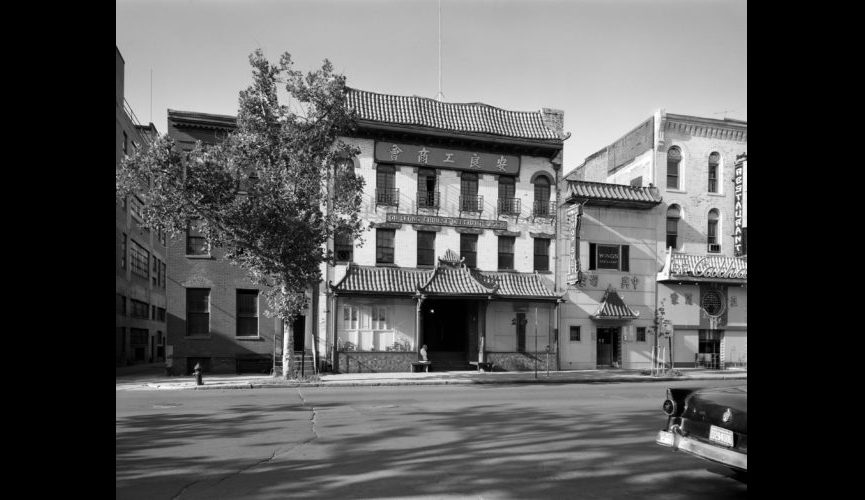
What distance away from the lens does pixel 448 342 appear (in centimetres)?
2811

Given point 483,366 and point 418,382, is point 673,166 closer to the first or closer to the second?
point 483,366

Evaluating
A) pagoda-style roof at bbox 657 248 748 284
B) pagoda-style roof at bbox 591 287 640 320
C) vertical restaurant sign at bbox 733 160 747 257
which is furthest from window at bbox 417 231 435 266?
vertical restaurant sign at bbox 733 160 747 257

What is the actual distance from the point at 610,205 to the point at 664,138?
4629mm

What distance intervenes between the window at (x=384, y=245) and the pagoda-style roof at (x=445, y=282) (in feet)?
1.47

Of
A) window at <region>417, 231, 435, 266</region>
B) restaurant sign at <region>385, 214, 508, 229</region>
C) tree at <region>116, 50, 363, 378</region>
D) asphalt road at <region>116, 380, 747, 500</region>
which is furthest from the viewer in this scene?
window at <region>417, 231, 435, 266</region>

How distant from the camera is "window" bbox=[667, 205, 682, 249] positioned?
29.6m

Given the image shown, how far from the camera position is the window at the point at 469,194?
26.8 meters

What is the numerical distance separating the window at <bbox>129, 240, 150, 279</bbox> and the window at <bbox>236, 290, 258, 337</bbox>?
1492 centimetres

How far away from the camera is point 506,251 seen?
2741 centimetres

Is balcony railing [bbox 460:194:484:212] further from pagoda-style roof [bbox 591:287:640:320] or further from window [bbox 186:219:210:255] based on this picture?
window [bbox 186:219:210:255]

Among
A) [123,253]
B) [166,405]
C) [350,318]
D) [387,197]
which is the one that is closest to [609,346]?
[350,318]
